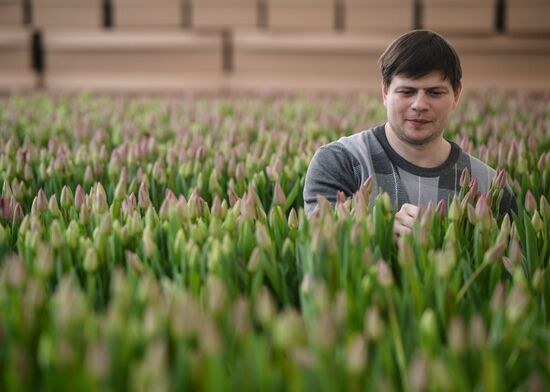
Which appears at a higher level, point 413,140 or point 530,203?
point 413,140

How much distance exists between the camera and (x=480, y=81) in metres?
8.52

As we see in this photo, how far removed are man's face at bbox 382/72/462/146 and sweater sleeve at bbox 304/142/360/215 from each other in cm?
17

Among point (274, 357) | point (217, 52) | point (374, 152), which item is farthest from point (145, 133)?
point (217, 52)

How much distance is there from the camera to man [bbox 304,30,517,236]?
2.07m

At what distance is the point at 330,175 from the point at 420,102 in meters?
0.32

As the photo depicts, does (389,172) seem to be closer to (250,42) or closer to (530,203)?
(530,203)

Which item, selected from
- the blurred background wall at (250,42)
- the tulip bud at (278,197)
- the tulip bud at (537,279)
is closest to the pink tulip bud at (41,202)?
the tulip bud at (278,197)

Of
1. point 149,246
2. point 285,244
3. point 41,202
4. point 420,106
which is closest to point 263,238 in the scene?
point 285,244

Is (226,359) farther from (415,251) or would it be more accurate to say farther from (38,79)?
(38,79)

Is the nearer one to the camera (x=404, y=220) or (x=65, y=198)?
(x=404, y=220)

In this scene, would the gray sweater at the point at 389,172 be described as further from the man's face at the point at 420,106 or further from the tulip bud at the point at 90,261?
the tulip bud at the point at 90,261

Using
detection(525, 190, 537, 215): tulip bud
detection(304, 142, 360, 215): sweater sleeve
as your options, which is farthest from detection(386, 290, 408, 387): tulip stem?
detection(304, 142, 360, 215): sweater sleeve

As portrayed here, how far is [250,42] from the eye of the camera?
8.69 m

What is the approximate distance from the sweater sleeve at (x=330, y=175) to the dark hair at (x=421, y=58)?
0.86 ft
